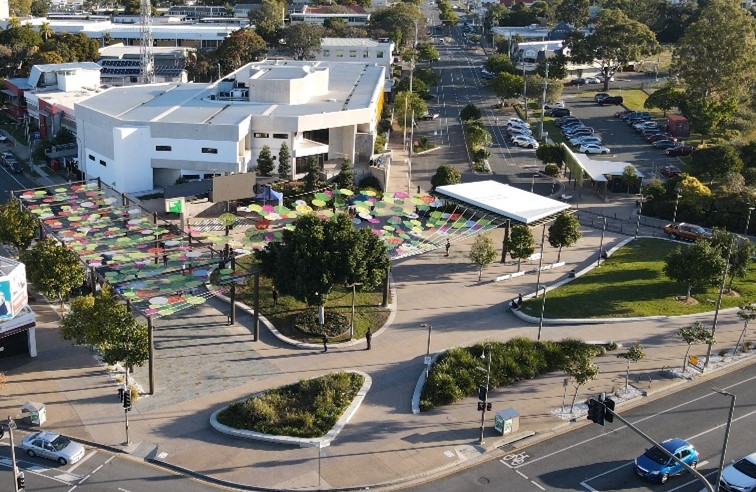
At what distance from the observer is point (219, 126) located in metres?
67.4

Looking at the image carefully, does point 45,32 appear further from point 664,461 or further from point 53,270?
point 664,461

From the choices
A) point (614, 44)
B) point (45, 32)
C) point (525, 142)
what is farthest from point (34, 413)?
point (45, 32)

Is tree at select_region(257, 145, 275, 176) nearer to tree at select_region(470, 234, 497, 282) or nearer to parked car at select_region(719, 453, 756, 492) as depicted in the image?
tree at select_region(470, 234, 497, 282)

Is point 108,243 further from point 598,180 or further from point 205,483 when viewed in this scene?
point 598,180

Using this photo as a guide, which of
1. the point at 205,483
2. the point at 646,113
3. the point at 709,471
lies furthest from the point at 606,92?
the point at 205,483

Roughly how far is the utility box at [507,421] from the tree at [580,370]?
11.3ft

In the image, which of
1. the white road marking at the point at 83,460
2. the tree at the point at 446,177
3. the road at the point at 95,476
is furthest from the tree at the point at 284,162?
the road at the point at 95,476

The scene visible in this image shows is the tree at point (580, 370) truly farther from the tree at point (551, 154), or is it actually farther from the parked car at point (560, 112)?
the parked car at point (560, 112)

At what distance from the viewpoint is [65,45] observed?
118 m

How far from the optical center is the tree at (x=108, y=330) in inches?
1484

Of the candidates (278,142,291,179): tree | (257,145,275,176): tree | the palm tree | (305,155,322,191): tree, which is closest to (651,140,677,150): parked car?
(305,155,322,191): tree

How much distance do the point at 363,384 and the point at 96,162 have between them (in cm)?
4263

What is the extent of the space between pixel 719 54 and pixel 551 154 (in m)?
31.1

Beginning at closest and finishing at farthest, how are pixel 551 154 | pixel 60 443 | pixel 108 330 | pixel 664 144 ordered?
pixel 60 443, pixel 108 330, pixel 551 154, pixel 664 144
